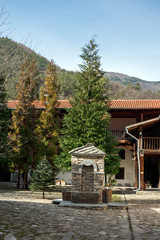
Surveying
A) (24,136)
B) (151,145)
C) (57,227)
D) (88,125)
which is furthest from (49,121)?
(57,227)

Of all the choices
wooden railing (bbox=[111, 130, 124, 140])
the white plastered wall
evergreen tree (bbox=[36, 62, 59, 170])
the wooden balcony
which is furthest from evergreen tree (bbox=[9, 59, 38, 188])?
the white plastered wall

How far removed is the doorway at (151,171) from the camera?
24855 millimetres

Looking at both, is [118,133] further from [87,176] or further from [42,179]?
A: [87,176]

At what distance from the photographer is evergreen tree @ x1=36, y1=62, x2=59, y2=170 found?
19922 mm

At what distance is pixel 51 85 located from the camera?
21.0 metres

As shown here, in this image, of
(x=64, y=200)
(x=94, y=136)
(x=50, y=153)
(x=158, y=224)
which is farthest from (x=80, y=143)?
(x=158, y=224)

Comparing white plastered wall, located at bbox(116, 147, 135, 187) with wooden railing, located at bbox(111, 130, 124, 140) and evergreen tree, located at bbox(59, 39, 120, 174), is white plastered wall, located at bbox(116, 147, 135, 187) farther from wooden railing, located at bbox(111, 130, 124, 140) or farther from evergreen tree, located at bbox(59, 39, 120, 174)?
evergreen tree, located at bbox(59, 39, 120, 174)

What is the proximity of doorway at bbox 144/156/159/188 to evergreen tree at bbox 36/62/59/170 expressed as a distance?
30.3ft

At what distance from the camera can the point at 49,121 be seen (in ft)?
67.9

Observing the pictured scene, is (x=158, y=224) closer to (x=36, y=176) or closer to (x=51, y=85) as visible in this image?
(x=36, y=176)

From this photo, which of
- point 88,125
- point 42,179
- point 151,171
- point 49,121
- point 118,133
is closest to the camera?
point 42,179

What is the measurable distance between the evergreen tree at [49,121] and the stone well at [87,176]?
345 inches

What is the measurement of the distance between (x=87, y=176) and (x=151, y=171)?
15490 millimetres

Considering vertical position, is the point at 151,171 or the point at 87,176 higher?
the point at 87,176
